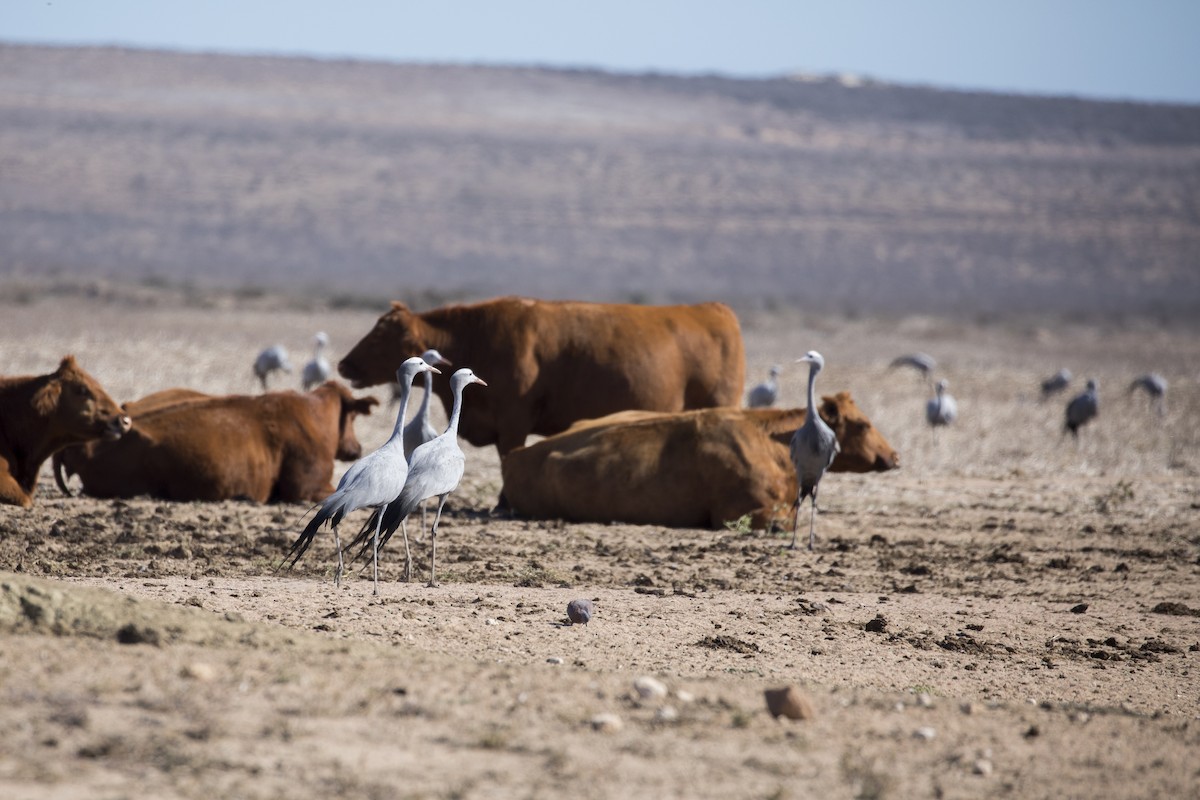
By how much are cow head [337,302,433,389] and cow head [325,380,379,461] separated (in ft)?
1.64

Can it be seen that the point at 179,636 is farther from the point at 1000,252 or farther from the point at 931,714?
the point at 1000,252

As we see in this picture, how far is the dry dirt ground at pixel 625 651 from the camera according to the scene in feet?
16.4

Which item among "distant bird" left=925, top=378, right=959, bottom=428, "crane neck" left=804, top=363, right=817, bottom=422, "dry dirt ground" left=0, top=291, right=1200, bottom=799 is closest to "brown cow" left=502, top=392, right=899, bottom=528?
"dry dirt ground" left=0, top=291, right=1200, bottom=799

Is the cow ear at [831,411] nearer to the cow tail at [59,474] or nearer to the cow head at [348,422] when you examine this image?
the cow head at [348,422]

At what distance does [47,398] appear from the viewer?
10.9 metres

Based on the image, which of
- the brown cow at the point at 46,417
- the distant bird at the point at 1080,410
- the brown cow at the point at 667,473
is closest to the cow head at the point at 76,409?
the brown cow at the point at 46,417

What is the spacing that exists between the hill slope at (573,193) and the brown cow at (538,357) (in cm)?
3451

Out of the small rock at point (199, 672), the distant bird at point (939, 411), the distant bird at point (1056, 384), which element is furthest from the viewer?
the distant bird at point (1056, 384)

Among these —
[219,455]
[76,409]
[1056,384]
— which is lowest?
[219,455]

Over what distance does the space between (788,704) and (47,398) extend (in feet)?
22.8

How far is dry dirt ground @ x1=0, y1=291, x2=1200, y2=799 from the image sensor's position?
4988 millimetres

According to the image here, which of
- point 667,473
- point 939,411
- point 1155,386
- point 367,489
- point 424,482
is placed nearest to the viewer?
point 367,489

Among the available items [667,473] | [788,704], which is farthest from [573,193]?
[788,704]

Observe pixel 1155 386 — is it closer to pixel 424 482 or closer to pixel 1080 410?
pixel 1080 410
